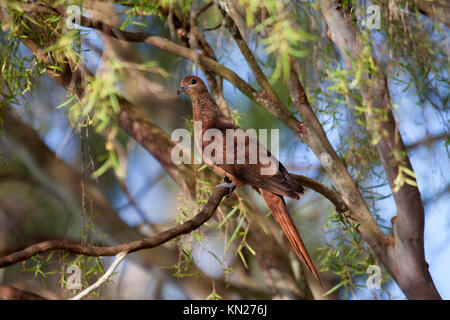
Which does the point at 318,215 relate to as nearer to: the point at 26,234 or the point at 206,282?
the point at 206,282

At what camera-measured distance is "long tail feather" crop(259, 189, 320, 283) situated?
70.5 inches

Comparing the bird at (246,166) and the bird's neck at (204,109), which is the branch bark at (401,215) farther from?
the bird's neck at (204,109)

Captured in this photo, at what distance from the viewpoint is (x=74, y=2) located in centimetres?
152

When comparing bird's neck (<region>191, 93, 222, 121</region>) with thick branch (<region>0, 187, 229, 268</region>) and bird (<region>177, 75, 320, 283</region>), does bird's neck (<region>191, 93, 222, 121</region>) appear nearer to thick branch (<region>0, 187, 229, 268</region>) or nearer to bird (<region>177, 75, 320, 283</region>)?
bird (<region>177, 75, 320, 283</region>)

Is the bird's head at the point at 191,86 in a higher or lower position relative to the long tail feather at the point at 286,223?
higher

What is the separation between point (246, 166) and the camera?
1976 mm

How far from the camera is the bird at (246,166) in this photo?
6.03 feet

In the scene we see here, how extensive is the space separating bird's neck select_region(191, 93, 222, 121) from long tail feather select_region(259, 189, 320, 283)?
0.47m

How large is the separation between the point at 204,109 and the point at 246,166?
0.42m

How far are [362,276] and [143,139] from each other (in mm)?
1613

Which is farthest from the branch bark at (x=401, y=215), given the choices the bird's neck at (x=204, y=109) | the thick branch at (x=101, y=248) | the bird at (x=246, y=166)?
the thick branch at (x=101, y=248)

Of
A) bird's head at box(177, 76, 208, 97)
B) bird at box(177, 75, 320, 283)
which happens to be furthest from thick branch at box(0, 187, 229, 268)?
bird's head at box(177, 76, 208, 97)

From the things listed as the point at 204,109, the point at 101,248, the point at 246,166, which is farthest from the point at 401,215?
the point at 101,248

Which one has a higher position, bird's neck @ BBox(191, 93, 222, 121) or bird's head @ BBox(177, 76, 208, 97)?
bird's head @ BBox(177, 76, 208, 97)
